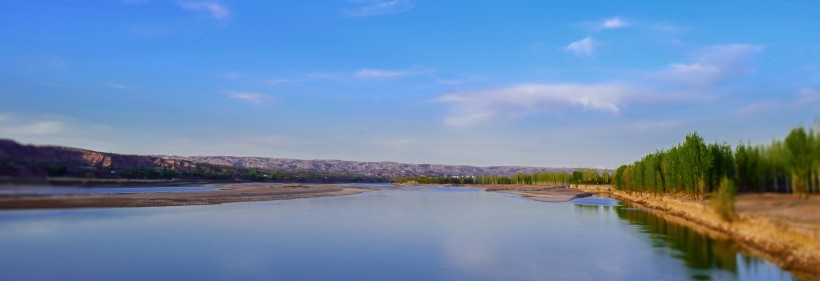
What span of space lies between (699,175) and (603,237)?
22.5 metres

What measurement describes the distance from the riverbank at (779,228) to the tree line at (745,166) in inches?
94.5

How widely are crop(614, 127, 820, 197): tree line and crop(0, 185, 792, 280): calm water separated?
31.2 ft

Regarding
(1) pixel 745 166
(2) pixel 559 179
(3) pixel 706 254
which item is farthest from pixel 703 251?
(2) pixel 559 179

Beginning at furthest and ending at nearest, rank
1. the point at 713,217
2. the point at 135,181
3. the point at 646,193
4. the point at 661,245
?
the point at 135,181 < the point at 646,193 < the point at 713,217 < the point at 661,245

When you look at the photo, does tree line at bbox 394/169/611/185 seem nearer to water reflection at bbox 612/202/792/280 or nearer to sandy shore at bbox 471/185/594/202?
sandy shore at bbox 471/185/594/202

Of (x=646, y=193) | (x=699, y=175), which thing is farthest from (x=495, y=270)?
(x=646, y=193)

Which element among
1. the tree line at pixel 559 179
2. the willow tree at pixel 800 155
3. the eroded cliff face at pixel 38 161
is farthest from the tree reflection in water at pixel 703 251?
the tree line at pixel 559 179

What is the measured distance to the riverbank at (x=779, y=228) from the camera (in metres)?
19.0

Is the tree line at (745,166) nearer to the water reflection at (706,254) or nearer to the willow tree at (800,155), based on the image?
the willow tree at (800,155)

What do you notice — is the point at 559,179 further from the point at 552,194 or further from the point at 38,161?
the point at 38,161

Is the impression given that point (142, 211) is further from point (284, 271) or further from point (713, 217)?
Result: point (713, 217)

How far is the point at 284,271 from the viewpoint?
18875 millimetres

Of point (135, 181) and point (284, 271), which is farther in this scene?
point (135, 181)

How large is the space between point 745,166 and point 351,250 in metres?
41.1
